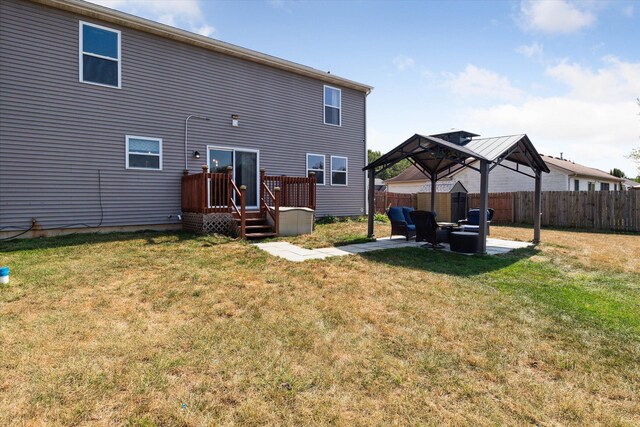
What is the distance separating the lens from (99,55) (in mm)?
9047

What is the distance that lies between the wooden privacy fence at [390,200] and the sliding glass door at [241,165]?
8290 mm

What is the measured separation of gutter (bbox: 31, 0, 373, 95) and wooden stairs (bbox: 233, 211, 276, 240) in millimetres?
5386

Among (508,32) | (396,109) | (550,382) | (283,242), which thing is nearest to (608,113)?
(396,109)

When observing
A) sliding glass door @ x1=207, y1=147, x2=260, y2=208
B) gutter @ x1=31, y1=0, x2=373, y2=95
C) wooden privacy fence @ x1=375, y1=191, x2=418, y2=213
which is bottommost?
wooden privacy fence @ x1=375, y1=191, x2=418, y2=213

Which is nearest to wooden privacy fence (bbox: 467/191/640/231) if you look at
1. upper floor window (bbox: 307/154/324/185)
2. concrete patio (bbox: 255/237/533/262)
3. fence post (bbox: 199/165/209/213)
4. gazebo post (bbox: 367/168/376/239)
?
concrete patio (bbox: 255/237/533/262)

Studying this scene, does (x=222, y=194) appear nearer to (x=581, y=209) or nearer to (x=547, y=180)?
(x=581, y=209)

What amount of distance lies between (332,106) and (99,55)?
8.03 meters

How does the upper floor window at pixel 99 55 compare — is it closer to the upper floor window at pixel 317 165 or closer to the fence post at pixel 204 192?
the fence post at pixel 204 192

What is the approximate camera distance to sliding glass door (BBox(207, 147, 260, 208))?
11031mm

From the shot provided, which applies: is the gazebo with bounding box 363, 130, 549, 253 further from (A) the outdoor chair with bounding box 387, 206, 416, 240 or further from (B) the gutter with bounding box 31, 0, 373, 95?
(B) the gutter with bounding box 31, 0, 373, 95

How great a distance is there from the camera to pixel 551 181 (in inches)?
837

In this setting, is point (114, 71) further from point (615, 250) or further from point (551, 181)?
point (551, 181)

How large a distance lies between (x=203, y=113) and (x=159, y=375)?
9.56 m

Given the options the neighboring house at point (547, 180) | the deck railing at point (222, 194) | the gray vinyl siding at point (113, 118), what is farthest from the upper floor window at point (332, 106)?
the neighboring house at point (547, 180)
